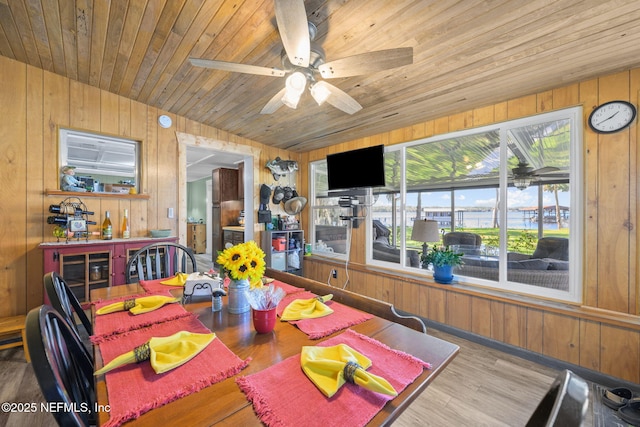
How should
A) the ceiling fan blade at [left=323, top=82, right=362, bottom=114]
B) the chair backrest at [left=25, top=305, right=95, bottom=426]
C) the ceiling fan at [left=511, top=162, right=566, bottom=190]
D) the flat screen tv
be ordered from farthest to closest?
the flat screen tv, the ceiling fan at [left=511, top=162, right=566, bottom=190], the ceiling fan blade at [left=323, top=82, right=362, bottom=114], the chair backrest at [left=25, top=305, right=95, bottom=426]

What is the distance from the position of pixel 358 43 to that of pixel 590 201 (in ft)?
7.25

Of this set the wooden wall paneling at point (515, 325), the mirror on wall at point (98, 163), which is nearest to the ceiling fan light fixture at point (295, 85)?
the mirror on wall at point (98, 163)

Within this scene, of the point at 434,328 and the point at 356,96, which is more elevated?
the point at 356,96

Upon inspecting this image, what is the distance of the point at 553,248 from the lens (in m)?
2.36

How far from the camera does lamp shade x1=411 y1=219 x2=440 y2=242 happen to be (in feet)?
Result: 9.07

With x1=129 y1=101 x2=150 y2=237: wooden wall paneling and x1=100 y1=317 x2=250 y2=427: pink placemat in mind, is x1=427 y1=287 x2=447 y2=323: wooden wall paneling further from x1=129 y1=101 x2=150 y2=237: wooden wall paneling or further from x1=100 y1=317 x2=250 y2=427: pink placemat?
x1=129 y1=101 x2=150 y2=237: wooden wall paneling

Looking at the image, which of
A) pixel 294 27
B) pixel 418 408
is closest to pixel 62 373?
pixel 294 27

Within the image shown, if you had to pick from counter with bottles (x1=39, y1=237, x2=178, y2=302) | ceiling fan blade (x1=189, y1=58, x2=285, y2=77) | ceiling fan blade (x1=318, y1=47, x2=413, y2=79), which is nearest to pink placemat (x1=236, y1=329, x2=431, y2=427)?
ceiling fan blade (x1=318, y1=47, x2=413, y2=79)

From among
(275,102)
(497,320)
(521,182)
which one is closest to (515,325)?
(497,320)

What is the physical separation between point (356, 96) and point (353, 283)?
2450 mm

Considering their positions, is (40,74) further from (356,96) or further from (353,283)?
(353,283)

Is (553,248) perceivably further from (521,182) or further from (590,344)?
(590,344)

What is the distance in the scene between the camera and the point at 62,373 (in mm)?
791

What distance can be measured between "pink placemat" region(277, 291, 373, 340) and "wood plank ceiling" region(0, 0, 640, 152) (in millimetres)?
1764
